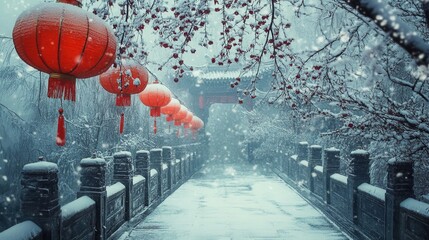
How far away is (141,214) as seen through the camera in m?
8.92

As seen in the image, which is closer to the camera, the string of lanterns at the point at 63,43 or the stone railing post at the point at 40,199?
the string of lanterns at the point at 63,43

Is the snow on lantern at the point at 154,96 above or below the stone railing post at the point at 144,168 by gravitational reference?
above

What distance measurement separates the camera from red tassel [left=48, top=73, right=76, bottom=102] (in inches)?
144

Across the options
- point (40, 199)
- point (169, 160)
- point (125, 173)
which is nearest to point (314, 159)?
point (169, 160)

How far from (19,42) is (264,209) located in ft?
25.6

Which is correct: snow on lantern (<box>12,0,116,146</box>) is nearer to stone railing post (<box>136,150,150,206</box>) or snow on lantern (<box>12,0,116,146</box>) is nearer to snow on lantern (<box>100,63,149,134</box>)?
snow on lantern (<box>100,63,149,134</box>)

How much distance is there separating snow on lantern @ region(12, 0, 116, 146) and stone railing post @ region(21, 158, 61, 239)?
2.25 feet

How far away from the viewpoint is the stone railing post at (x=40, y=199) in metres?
4.09

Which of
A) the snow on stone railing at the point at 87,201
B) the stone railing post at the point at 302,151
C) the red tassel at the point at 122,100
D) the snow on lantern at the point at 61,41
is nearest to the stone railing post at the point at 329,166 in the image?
the stone railing post at the point at 302,151

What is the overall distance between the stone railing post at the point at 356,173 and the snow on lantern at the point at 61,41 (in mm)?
5863

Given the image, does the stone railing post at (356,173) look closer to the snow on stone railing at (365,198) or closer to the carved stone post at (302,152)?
the snow on stone railing at (365,198)

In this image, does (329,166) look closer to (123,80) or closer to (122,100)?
(122,100)

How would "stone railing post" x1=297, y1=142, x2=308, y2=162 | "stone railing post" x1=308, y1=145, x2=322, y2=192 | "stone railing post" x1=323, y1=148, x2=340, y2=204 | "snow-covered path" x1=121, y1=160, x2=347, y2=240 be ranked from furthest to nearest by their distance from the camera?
"stone railing post" x1=297, y1=142, x2=308, y2=162 < "stone railing post" x1=308, y1=145, x2=322, y2=192 < "stone railing post" x1=323, y1=148, x2=340, y2=204 < "snow-covered path" x1=121, y1=160, x2=347, y2=240

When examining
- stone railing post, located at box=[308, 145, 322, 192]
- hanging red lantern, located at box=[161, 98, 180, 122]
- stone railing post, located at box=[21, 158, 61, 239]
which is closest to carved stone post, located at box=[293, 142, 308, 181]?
stone railing post, located at box=[308, 145, 322, 192]
